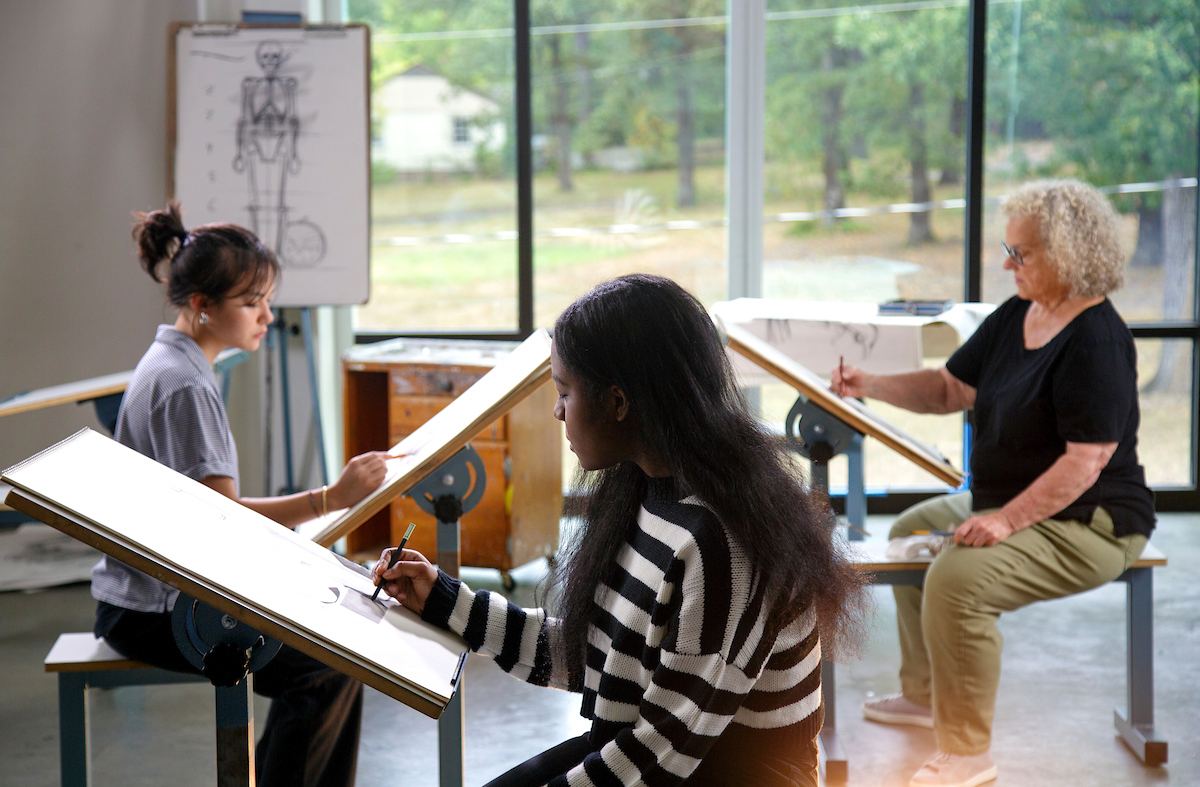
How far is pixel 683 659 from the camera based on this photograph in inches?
49.2

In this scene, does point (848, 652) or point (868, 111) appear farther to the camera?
point (868, 111)

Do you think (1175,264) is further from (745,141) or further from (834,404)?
(834,404)

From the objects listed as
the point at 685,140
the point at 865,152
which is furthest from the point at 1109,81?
the point at 685,140

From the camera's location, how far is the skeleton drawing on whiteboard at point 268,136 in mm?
4000

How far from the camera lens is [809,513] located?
1379 mm

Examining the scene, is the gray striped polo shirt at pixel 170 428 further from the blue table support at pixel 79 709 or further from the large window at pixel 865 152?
the large window at pixel 865 152

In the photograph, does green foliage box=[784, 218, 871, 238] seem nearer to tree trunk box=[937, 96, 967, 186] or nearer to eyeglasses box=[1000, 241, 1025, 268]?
tree trunk box=[937, 96, 967, 186]

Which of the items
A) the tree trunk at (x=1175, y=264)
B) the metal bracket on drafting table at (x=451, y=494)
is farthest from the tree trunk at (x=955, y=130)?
the metal bracket on drafting table at (x=451, y=494)

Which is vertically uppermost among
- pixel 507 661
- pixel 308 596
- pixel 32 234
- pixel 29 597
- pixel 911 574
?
pixel 32 234

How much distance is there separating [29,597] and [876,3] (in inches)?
156

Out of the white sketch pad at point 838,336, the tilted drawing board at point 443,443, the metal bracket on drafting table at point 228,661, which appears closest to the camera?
the metal bracket on drafting table at point 228,661

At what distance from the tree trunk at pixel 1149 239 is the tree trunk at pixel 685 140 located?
75.4 inches

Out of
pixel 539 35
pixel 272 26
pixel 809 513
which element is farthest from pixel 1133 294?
pixel 809 513

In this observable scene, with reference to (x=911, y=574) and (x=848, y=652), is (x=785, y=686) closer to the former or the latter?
(x=848, y=652)
